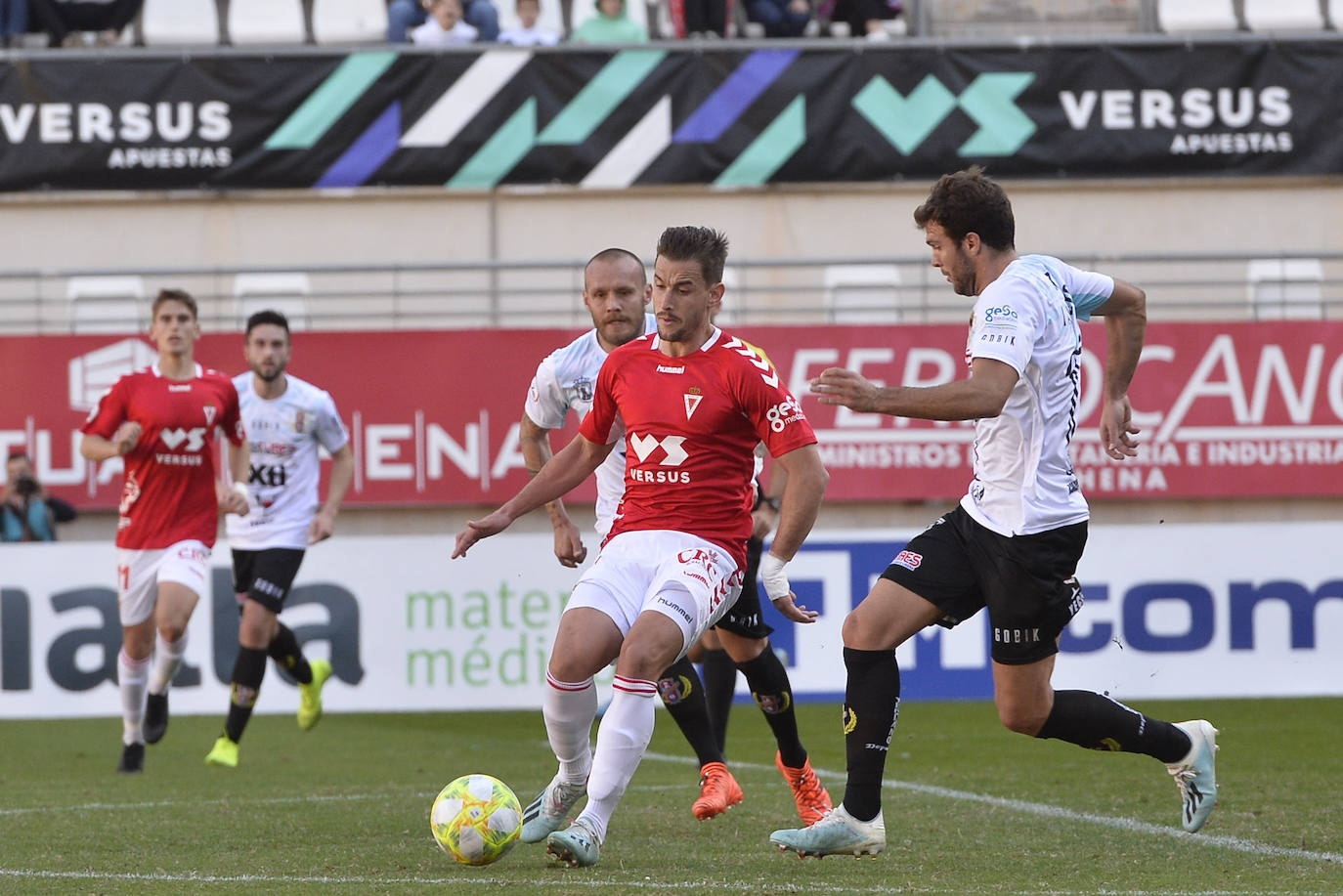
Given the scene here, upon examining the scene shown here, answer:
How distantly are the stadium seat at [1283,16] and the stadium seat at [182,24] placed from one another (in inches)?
433

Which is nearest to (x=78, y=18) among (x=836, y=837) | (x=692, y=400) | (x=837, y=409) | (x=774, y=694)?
(x=837, y=409)

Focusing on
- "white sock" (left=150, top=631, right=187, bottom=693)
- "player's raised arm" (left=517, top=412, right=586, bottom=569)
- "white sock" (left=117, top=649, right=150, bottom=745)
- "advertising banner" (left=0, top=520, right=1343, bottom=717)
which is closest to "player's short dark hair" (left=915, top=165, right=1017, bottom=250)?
"player's raised arm" (left=517, top=412, right=586, bottom=569)

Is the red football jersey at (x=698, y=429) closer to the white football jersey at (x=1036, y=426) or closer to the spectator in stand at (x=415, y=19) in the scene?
the white football jersey at (x=1036, y=426)

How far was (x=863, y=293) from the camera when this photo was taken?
17.7 m

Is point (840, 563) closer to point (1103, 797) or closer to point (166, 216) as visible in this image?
point (1103, 797)

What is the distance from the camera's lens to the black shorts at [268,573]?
10.4 metres

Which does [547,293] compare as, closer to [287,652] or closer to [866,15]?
[866,15]

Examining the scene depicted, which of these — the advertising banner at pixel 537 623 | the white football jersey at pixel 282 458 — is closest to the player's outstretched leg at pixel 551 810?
the white football jersey at pixel 282 458

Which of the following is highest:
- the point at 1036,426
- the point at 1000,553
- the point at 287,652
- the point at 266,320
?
the point at 266,320

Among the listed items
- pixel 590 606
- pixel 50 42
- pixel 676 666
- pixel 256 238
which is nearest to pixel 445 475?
pixel 256 238

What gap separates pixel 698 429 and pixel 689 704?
6.40ft

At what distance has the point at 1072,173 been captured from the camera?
717 inches

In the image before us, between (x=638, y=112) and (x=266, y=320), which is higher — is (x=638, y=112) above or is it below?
above

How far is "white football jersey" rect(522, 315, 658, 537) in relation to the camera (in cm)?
736
